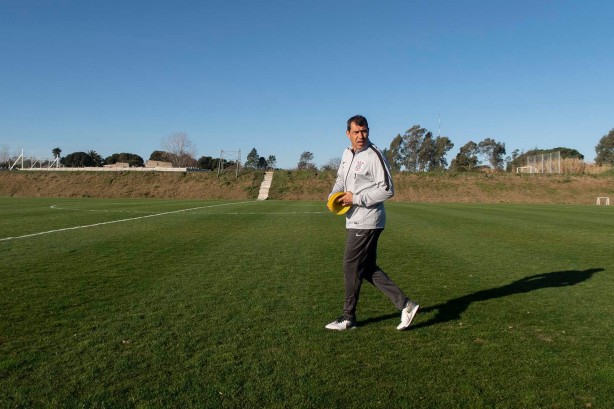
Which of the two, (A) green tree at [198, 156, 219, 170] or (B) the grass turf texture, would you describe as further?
(A) green tree at [198, 156, 219, 170]

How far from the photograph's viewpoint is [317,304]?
5.81 meters

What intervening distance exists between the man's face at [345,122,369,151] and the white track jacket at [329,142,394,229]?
0.06m

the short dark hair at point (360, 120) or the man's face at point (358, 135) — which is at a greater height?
the short dark hair at point (360, 120)

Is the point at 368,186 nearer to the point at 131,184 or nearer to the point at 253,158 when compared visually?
the point at 131,184

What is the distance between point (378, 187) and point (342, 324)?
4.69ft

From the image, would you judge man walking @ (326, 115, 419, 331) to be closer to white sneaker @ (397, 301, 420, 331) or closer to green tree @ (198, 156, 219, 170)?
white sneaker @ (397, 301, 420, 331)

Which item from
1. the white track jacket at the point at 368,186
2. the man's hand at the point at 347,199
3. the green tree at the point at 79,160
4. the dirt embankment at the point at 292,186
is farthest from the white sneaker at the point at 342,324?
the green tree at the point at 79,160

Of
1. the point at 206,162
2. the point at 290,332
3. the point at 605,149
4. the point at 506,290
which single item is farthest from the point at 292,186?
the point at 605,149

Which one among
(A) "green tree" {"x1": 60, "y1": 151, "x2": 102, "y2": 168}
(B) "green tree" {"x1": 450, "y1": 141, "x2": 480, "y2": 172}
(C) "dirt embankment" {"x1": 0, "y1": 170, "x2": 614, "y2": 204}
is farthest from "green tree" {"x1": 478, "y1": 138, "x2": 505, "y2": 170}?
(A) "green tree" {"x1": 60, "y1": 151, "x2": 102, "y2": 168}

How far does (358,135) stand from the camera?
500 centimetres

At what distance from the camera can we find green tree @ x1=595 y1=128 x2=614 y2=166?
95.8 m

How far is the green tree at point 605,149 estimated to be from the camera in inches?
3770

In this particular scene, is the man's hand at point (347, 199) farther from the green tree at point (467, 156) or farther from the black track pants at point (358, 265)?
the green tree at point (467, 156)

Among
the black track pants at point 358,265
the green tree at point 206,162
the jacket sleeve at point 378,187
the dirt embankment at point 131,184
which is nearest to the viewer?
the jacket sleeve at point 378,187
